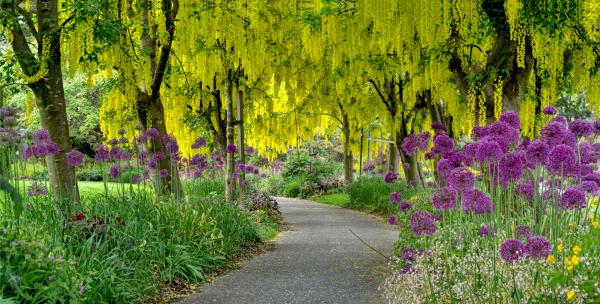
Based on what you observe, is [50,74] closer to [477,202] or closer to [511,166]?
[477,202]

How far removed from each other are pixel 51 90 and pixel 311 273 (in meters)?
3.66

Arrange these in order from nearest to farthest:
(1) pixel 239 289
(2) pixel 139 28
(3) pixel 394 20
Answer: (1) pixel 239 289, (3) pixel 394 20, (2) pixel 139 28

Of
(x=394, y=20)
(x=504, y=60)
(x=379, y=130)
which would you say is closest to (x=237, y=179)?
(x=394, y=20)

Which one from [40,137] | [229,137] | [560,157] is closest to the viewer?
[560,157]

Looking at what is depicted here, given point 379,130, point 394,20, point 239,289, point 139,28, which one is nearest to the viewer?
point 239,289

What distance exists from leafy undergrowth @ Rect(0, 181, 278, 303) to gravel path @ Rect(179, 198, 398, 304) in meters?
0.40

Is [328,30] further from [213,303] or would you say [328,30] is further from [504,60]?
[213,303]

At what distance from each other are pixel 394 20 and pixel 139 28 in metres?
3.48

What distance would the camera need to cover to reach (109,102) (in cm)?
992

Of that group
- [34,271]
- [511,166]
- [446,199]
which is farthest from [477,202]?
[34,271]

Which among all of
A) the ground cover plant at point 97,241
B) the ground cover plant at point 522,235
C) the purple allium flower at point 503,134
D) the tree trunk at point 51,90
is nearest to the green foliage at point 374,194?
the ground cover plant at point 97,241

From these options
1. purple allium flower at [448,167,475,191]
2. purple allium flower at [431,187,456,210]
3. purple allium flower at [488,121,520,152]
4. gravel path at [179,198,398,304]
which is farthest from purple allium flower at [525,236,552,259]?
gravel path at [179,198,398,304]

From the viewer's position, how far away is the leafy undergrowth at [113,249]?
3.83m

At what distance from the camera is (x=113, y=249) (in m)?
4.87
